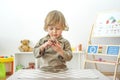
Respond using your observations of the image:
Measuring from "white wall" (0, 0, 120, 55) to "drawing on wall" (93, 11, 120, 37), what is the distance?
0.22 metres

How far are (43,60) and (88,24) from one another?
2537 millimetres

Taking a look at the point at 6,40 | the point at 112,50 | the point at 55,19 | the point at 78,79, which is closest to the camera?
the point at 78,79

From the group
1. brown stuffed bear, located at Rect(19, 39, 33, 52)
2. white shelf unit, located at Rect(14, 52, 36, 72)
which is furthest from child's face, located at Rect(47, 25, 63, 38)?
white shelf unit, located at Rect(14, 52, 36, 72)

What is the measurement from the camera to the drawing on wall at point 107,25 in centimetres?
339

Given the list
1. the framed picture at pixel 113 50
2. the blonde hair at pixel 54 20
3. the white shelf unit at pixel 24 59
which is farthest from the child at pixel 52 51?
the white shelf unit at pixel 24 59

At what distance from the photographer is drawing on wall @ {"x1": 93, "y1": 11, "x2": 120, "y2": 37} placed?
3.39 metres

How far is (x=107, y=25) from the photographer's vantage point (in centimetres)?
344

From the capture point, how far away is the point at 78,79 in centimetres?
82

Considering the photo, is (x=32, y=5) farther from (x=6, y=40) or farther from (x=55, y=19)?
(x=55, y=19)

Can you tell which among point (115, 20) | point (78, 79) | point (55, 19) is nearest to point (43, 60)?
point (55, 19)

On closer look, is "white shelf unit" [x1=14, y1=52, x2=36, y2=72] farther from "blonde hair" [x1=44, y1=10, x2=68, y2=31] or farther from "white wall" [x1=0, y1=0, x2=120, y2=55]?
"blonde hair" [x1=44, y1=10, x2=68, y2=31]

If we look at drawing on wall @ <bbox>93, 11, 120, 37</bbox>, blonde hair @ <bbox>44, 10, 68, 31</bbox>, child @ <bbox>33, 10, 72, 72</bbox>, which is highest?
→ drawing on wall @ <bbox>93, 11, 120, 37</bbox>

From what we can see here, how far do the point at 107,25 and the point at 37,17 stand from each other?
113 centimetres

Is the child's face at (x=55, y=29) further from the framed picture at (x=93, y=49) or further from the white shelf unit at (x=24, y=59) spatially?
the white shelf unit at (x=24, y=59)
